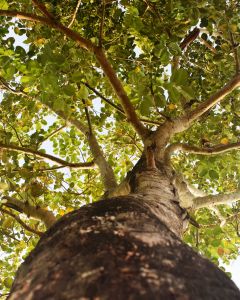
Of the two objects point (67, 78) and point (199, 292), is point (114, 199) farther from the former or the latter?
point (67, 78)

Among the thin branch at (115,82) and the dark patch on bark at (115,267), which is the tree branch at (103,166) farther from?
the dark patch on bark at (115,267)

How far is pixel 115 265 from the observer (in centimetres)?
83

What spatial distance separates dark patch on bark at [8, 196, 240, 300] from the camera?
752mm

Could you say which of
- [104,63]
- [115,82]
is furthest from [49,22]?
[115,82]

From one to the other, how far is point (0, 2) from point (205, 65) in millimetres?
2322

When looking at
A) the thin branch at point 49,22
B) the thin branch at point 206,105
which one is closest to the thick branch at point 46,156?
the thin branch at point 206,105

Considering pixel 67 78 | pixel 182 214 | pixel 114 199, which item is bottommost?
pixel 114 199

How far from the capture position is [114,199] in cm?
137

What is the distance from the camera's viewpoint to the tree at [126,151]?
2.73ft

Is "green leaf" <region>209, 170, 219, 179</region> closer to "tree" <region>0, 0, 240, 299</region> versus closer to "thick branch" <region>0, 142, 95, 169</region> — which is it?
"tree" <region>0, 0, 240, 299</region>

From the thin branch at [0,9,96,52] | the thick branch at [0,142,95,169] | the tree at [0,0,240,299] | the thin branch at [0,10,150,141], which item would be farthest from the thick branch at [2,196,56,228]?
the thin branch at [0,9,96,52]

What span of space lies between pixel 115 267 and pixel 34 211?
248 cm

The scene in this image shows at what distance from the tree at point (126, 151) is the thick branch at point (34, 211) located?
0.01 meters

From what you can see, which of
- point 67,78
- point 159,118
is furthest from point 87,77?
point 159,118
